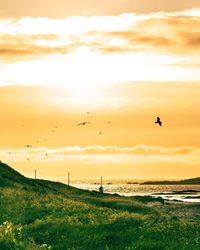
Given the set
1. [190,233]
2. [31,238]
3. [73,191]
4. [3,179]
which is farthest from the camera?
[73,191]

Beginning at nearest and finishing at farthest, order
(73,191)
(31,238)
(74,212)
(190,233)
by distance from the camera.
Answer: (190,233), (31,238), (74,212), (73,191)

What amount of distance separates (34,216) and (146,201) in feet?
224

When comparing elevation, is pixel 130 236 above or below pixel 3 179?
below

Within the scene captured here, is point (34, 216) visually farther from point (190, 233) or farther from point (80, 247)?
point (190, 233)

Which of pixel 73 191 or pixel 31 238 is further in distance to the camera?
pixel 73 191

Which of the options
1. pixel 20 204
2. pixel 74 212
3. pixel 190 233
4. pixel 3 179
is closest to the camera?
pixel 190 233

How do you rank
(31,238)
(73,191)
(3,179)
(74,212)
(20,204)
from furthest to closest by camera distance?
(73,191) → (3,179) → (20,204) → (74,212) → (31,238)

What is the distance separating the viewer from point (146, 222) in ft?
154

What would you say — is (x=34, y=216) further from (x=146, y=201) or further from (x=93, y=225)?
(x=146, y=201)

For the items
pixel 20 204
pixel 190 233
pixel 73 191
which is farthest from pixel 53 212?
pixel 73 191

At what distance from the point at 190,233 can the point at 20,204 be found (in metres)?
24.1

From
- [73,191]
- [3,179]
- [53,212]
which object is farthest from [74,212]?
[73,191]

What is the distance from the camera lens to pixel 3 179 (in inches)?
3802

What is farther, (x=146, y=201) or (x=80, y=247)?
(x=146, y=201)
